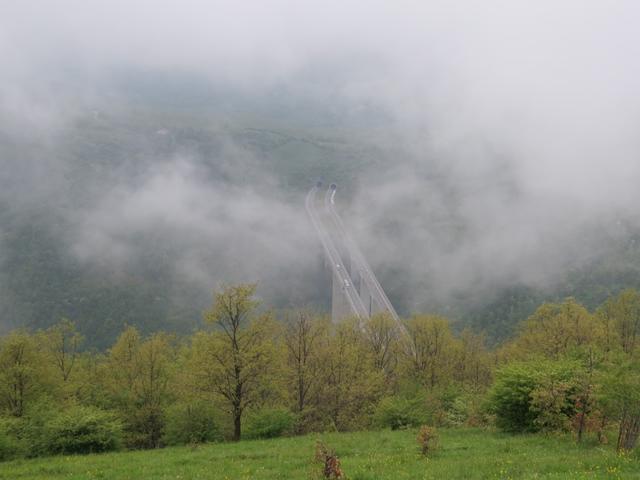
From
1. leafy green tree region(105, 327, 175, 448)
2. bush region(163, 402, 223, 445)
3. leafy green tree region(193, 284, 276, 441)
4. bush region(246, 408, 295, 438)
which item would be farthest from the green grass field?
leafy green tree region(105, 327, 175, 448)

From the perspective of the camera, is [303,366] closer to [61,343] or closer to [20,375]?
[20,375]

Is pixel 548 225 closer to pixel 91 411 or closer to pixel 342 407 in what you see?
pixel 342 407

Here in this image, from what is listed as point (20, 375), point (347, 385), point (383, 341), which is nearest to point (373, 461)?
point (347, 385)

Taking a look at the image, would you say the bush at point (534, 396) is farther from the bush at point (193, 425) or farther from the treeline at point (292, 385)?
the bush at point (193, 425)

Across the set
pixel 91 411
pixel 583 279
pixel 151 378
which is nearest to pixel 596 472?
pixel 91 411

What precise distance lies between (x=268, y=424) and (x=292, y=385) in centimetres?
925

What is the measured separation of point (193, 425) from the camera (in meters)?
33.5

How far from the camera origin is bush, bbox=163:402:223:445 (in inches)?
1302

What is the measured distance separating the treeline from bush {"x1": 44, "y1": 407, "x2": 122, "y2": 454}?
7 centimetres

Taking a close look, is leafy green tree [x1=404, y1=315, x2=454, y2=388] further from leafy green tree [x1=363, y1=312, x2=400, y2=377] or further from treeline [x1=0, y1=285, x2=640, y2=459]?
leafy green tree [x1=363, y1=312, x2=400, y2=377]

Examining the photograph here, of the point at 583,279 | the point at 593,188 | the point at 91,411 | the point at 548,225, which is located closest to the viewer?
the point at 91,411

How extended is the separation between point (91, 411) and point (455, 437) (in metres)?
20.8

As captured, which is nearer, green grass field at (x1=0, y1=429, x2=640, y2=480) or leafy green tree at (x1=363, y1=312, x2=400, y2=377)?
green grass field at (x1=0, y1=429, x2=640, y2=480)

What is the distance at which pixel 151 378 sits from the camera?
43031 millimetres
